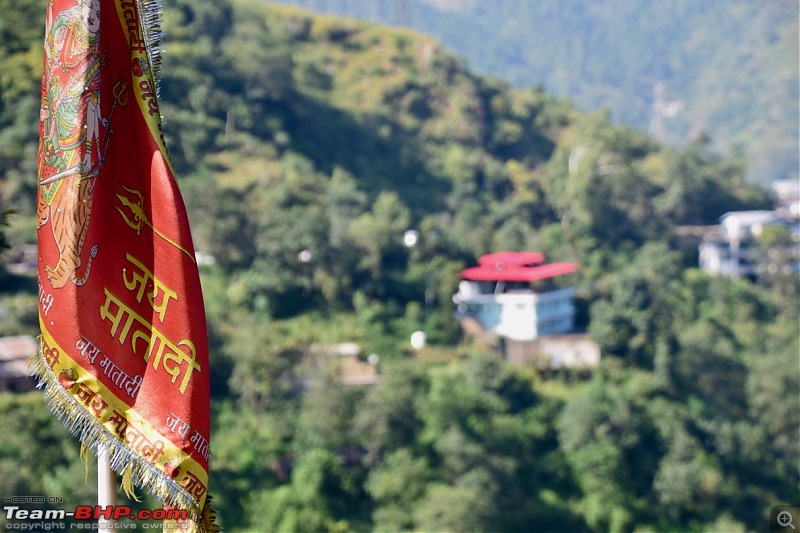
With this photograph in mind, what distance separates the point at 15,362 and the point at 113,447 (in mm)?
11179

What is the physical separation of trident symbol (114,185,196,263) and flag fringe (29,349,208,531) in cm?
33

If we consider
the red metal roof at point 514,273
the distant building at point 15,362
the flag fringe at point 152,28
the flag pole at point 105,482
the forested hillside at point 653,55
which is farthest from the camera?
the forested hillside at point 653,55

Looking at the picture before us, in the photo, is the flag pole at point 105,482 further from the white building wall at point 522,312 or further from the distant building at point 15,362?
the white building wall at point 522,312

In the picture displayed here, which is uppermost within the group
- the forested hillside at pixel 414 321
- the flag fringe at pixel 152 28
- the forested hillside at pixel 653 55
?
the forested hillside at pixel 653 55

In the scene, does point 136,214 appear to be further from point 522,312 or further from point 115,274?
point 522,312

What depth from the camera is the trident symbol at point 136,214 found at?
206 cm

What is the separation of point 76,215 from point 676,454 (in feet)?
44.6

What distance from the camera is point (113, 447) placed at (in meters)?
2.03

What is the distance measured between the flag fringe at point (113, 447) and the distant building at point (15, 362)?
1085cm

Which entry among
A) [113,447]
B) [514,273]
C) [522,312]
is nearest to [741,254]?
[514,273]

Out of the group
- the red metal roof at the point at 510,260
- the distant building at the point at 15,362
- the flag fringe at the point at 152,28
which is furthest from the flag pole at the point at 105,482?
the red metal roof at the point at 510,260

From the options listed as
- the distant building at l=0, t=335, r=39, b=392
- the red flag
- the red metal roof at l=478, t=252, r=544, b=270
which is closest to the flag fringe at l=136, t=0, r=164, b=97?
the red flag

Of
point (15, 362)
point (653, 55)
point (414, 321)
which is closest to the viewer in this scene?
point (15, 362)

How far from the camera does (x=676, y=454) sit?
14.5 metres
